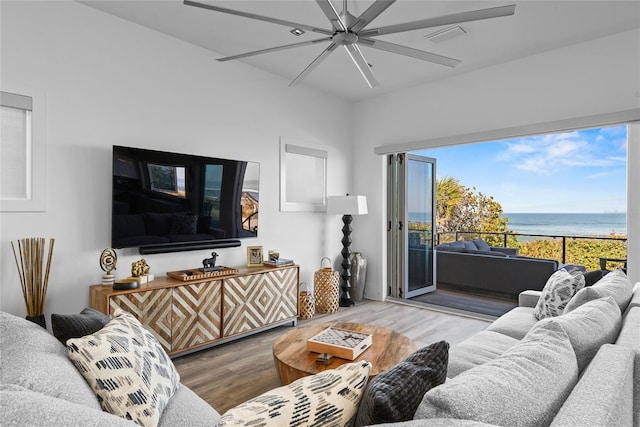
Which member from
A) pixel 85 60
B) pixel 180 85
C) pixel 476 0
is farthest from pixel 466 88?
pixel 85 60

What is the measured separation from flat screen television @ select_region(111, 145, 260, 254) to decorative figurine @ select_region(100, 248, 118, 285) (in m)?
0.09

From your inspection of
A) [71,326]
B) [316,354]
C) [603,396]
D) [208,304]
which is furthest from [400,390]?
[208,304]

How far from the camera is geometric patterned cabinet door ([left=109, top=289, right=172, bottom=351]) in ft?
8.60

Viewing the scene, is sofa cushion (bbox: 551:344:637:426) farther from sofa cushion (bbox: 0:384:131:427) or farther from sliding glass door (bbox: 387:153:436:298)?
sliding glass door (bbox: 387:153:436:298)

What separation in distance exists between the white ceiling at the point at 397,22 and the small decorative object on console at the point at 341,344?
96.3 inches

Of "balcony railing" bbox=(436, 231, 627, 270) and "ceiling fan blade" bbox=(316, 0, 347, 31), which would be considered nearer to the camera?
"ceiling fan blade" bbox=(316, 0, 347, 31)

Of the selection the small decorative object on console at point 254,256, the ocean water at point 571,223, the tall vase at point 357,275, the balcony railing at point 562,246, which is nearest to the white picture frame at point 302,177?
the small decorative object on console at point 254,256

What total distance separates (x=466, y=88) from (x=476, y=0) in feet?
4.95

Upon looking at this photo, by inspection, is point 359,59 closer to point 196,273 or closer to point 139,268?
point 196,273

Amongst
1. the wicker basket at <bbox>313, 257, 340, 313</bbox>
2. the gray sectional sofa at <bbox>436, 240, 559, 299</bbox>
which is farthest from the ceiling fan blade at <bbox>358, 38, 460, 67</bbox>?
the gray sectional sofa at <bbox>436, 240, 559, 299</bbox>

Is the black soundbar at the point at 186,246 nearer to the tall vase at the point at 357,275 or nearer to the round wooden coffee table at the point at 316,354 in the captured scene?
the round wooden coffee table at the point at 316,354

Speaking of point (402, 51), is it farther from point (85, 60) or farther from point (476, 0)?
point (85, 60)

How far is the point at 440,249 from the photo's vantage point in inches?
235

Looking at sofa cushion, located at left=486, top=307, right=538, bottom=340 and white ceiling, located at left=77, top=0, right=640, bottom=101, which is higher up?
white ceiling, located at left=77, top=0, right=640, bottom=101
